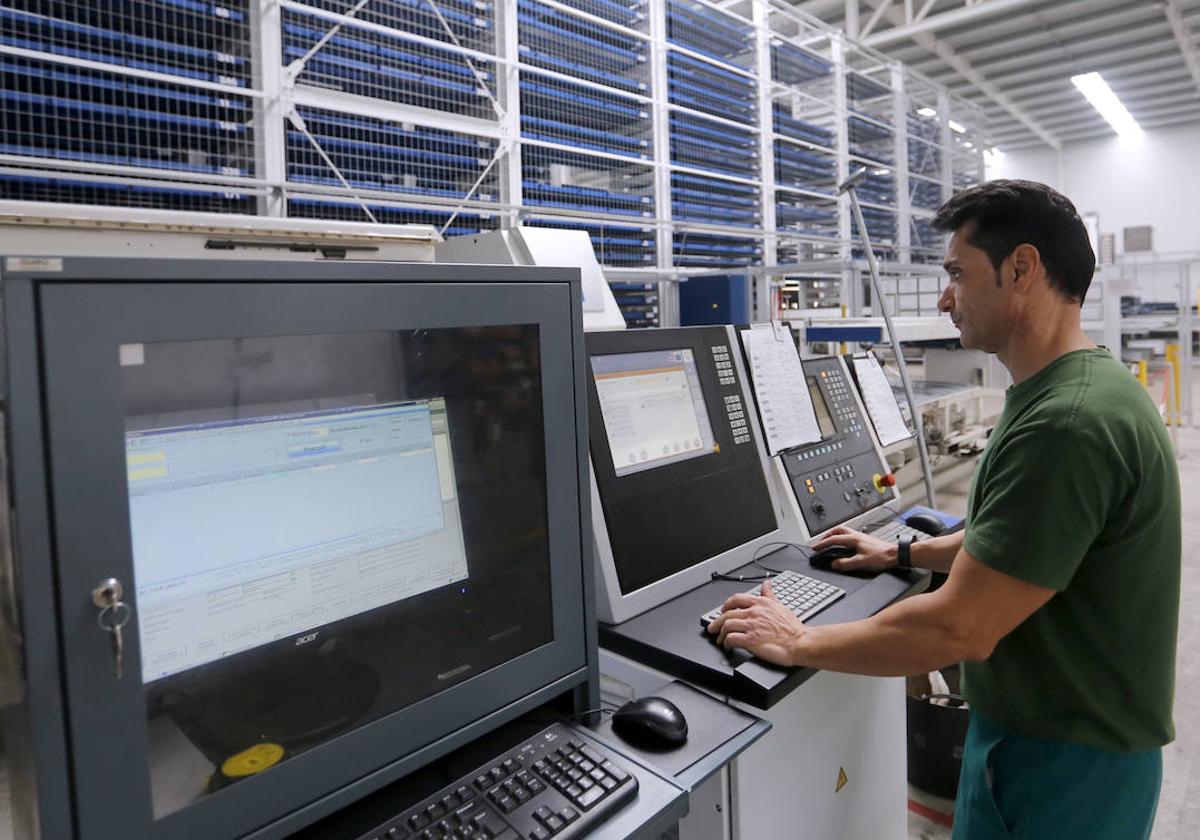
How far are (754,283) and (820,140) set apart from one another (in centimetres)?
200

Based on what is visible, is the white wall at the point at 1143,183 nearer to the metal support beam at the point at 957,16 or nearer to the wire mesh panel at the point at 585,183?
the metal support beam at the point at 957,16

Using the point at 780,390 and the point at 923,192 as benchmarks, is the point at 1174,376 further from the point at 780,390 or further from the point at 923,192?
the point at 780,390

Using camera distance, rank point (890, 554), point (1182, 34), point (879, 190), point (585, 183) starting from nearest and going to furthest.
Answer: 1. point (890, 554)
2. point (585, 183)
3. point (879, 190)
4. point (1182, 34)

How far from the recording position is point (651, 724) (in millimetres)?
937

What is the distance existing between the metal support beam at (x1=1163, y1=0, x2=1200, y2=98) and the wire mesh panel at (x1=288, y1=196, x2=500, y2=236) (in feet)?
24.9

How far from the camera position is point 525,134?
3541 mm

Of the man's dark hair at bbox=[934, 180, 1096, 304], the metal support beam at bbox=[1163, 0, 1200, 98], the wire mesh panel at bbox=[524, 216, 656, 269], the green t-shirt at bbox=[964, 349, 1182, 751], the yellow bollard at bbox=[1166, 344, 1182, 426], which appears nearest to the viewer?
the green t-shirt at bbox=[964, 349, 1182, 751]

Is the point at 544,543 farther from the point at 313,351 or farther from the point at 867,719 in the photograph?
the point at 867,719

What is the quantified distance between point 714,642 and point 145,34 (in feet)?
8.53

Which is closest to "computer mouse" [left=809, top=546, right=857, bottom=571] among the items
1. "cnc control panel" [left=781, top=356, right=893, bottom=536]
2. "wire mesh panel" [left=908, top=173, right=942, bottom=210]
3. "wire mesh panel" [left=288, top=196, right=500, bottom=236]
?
"cnc control panel" [left=781, top=356, right=893, bottom=536]

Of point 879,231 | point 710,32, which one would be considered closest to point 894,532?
point 710,32

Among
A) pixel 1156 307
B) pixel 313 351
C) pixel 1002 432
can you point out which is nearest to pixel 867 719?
pixel 1002 432

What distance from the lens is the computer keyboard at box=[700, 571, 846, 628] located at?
126 cm

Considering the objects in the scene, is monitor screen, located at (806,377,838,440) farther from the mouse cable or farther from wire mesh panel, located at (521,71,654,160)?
wire mesh panel, located at (521,71,654,160)
